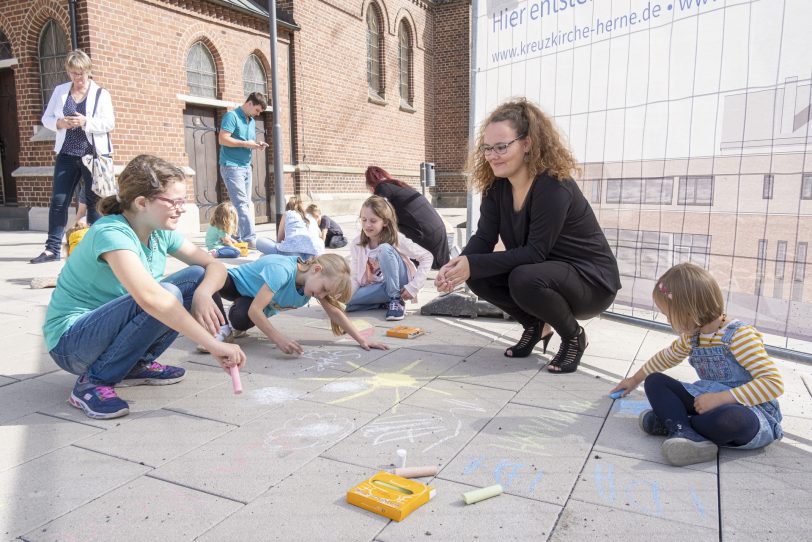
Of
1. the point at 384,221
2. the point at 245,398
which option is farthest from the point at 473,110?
the point at 245,398

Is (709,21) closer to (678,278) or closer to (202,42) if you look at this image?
(678,278)

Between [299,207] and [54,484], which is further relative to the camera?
[299,207]

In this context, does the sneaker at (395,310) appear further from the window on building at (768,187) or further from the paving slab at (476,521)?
the paving slab at (476,521)

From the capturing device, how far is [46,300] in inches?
195

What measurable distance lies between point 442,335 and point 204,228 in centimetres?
802

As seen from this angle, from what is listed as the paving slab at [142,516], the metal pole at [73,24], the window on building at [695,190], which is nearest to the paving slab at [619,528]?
the paving slab at [142,516]

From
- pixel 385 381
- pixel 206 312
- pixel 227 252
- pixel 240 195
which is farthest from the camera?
pixel 240 195

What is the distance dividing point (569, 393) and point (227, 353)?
1.61 m

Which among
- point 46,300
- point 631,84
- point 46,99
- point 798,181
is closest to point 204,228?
point 46,99

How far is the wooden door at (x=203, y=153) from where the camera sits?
35.6ft

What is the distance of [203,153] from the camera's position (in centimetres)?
1115

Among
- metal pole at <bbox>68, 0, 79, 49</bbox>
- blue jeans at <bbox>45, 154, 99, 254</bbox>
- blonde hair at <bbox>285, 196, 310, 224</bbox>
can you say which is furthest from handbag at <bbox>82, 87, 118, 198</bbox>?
metal pole at <bbox>68, 0, 79, 49</bbox>

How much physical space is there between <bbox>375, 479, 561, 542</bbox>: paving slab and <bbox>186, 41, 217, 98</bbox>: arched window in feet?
33.2

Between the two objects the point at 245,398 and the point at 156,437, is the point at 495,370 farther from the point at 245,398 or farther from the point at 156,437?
the point at 156,437
